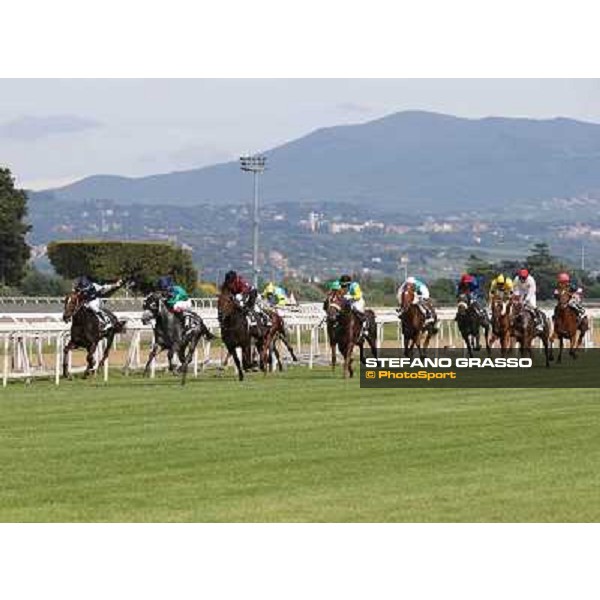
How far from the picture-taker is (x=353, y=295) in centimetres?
2902

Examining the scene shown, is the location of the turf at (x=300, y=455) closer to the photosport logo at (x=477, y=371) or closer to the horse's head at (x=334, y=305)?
the photosport logo at (x=477, y=371)

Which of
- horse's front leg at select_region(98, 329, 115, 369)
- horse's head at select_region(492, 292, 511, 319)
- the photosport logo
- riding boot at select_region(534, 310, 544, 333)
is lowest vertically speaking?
the photosport logo

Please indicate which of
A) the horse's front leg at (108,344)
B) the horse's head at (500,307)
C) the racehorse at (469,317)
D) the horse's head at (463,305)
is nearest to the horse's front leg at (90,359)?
the horse's front leg at (108,344)

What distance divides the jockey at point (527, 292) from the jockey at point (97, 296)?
25.1ft

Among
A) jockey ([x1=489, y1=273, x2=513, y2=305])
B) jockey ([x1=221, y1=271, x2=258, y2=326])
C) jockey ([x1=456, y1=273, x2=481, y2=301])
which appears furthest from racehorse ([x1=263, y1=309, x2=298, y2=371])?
jockey ([x1=456, y1=273, x2=481, y2=301])

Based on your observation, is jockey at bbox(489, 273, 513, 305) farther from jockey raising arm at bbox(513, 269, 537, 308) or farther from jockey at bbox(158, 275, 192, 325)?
jockey at bbox(158, 275, 192, 325)

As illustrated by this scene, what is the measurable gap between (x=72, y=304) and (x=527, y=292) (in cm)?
867

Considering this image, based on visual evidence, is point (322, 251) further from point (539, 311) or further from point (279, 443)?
point (279, 443)

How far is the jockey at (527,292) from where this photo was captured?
32750mm

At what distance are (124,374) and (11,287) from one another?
57018 millimetres

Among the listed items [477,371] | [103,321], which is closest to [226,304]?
[103,321]

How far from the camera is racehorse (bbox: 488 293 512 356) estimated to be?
32.7 meters

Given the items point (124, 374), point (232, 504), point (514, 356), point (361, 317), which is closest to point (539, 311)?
point (514, 356)

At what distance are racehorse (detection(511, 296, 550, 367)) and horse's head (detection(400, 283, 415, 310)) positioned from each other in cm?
203
